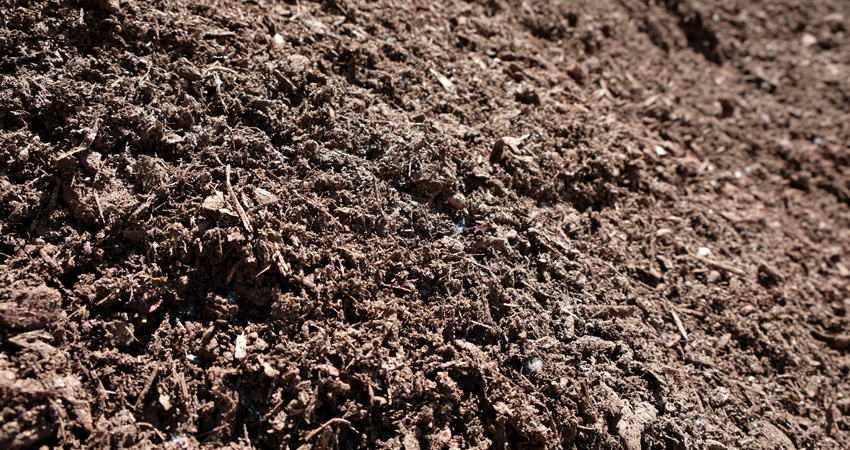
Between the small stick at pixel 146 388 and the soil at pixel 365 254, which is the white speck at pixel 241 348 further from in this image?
the small stick at pixel 146 388

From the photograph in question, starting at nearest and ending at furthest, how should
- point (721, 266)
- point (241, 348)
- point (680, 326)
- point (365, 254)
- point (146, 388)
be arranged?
point (146, 388) → point (241, 348) → point (365, 254) → point (680, 326) → point (721, 266)

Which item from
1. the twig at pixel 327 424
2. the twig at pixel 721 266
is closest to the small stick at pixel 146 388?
the twig at pixel 327 424

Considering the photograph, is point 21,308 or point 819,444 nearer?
point 21,308

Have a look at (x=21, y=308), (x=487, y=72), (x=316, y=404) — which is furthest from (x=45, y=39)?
(x=487, y=72)

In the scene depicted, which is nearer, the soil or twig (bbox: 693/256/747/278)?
the soil

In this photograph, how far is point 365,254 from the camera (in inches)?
89.9

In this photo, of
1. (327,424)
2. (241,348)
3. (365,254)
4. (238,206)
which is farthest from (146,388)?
(365,254)

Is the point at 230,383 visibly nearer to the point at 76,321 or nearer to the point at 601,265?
the point at 76,321

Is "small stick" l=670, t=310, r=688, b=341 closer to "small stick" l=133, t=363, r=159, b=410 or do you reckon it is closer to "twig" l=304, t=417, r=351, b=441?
"twig" l=304, t=417, r=351, b=441

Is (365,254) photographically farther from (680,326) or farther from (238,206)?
(680,326)

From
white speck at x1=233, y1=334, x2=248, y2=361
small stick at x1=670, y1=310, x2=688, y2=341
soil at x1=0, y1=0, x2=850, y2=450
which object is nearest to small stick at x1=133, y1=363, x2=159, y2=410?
soil at x1=0, y1=0, x2=850, y2=450

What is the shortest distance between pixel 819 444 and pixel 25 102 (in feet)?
11.6

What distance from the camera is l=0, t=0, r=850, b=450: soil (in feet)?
6.43

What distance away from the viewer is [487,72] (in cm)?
319
